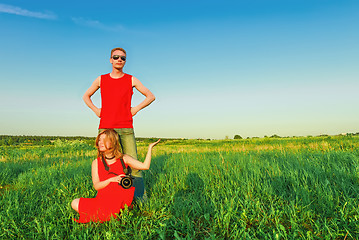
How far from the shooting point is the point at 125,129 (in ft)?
13.6

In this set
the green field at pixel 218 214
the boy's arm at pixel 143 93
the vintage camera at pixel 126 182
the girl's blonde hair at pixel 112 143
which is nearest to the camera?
the green field at pixel 218 214


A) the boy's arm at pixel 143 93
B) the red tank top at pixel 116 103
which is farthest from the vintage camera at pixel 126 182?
the boy's arm at pixel 143 93

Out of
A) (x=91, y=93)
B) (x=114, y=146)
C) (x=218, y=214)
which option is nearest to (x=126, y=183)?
(x=114, y=146)

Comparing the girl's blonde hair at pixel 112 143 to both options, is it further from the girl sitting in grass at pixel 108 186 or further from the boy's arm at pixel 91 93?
the boy's arm at pixel 91 93

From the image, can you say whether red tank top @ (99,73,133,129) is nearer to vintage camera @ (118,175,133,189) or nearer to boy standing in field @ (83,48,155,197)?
boy standing in field @ (83,48,155,197)

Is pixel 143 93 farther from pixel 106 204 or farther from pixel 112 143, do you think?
pixel 106 204

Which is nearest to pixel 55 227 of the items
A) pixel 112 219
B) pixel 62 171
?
pixel 112 219

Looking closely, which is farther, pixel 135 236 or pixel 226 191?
pixel 226 191

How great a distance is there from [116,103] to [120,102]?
74 millimetres

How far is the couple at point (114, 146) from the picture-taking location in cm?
329

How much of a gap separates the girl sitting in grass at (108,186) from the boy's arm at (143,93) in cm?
80

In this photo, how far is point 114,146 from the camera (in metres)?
3.57

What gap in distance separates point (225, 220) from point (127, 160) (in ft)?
5.72

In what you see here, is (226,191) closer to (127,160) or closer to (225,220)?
(225,220)
